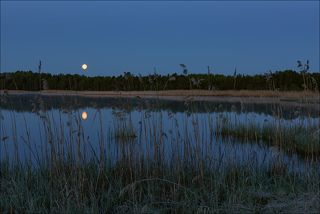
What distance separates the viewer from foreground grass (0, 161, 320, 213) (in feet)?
13.5

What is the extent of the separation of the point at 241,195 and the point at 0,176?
10.8 ft

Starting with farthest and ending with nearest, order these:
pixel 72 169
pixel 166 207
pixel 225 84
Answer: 1. pixel 225 84
2. pixel 72 169
3. pixel 166 207

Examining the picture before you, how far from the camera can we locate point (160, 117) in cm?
550

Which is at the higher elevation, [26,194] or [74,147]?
[74,147]

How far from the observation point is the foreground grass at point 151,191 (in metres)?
4.12

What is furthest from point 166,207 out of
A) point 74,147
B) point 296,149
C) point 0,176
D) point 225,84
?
point 225,84

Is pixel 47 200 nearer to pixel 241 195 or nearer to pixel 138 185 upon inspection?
pixel 138 185

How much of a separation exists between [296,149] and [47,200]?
231 inches

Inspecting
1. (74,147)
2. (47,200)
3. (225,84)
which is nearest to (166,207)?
(47,200)

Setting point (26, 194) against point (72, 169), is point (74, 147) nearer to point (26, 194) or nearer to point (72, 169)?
point (72, 169)

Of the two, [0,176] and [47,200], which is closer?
[47,200]

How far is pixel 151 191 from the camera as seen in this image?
4.80 m

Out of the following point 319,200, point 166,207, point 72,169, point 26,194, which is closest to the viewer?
point 319,200

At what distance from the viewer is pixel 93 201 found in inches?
165
